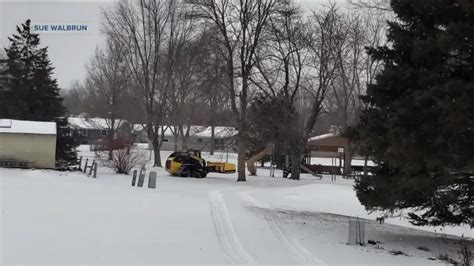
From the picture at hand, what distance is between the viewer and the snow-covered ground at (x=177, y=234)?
10.1 m

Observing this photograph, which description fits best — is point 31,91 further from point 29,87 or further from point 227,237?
point 227,237

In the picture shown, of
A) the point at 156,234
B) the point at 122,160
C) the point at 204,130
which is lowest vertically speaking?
the point at 156,234

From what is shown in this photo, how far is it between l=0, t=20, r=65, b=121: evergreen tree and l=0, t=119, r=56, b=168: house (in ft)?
29.9

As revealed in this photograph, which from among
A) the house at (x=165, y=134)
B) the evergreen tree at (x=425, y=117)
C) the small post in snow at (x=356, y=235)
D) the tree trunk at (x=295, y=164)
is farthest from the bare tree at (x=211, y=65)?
the house at (x=165, y=134)

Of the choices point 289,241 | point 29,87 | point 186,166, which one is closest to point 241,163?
point 186,166

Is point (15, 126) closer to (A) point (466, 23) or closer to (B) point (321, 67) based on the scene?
(B) point (321, 67)

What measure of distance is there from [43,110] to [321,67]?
23.1 metres

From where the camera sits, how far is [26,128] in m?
38.1

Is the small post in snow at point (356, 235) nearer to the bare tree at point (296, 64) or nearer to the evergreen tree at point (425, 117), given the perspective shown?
the evergreen tree at point (425, 117)

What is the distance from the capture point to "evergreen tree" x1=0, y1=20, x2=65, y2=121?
46.7 metres

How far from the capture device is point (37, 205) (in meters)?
15.0

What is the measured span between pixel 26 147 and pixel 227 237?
2803 centimetres

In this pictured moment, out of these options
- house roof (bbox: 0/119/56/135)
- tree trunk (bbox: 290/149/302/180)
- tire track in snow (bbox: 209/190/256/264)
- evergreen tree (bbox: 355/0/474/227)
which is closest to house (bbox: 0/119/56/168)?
→ house roof (bbox: 0/119/56/135)

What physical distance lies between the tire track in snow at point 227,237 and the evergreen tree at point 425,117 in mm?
3507
